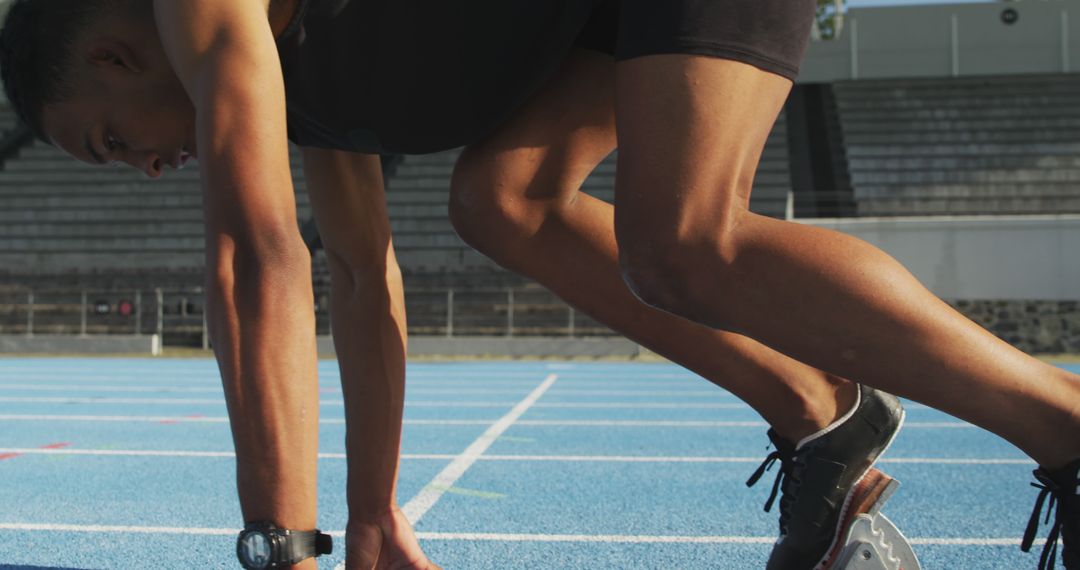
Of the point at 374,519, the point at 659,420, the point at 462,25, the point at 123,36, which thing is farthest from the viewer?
the point at 659,420

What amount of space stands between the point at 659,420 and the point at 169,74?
13.2ft

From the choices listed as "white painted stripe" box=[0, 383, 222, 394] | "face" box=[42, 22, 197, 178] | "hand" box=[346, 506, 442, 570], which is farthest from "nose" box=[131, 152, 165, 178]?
"white painted stripe" box=[0, 383, 222, 394]

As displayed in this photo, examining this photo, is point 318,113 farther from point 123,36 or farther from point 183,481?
point 183,481

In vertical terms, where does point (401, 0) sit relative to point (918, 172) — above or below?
below

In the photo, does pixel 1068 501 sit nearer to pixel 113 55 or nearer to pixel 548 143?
pixel 548 143

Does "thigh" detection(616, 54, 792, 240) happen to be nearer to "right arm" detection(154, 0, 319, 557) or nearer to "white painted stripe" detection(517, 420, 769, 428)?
"right arm" detection(154, 0, 319, 557)

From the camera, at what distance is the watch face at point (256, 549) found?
104 centimetres

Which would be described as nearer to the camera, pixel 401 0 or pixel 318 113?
pixel 401 0

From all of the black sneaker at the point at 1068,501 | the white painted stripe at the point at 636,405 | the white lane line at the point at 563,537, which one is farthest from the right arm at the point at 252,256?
the white painted stripe at the point at 636,405

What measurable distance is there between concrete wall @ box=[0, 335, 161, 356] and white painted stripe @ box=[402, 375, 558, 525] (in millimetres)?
9363

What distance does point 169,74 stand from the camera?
49.9 inches

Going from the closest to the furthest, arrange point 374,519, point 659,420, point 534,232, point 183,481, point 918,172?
point 534,232 → point 374,519 → point 183,481 → point 659,420 → point 918,172

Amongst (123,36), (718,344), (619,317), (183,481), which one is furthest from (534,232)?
(183,481)

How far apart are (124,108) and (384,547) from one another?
34.6 inches
